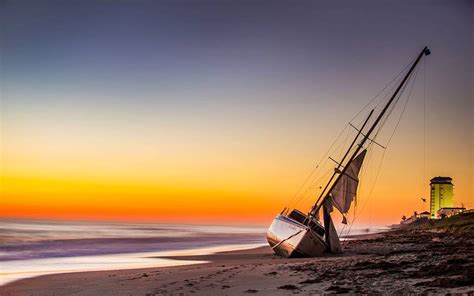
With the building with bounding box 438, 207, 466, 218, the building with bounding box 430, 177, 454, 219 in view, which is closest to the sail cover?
the building with bounding box 438, 207, 466, 218

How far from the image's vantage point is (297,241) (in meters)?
26.9

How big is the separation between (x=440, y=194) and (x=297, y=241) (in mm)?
107737

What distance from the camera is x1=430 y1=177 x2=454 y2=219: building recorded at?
121 meters

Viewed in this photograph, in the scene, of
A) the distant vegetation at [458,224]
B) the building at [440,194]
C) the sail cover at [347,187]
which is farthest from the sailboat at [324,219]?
the building at [440,194]

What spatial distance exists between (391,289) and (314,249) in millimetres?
15298

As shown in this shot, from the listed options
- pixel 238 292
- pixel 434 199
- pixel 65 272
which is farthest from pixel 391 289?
pixel 434 199

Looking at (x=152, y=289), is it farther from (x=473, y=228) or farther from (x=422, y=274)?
(x=473, y=228)

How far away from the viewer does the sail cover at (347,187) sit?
32.2m

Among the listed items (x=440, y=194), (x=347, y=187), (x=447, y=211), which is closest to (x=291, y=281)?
(x=347, y=187)

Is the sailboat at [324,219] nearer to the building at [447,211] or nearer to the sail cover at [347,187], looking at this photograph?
the sail cover at [347,187]

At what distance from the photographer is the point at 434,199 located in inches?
4877

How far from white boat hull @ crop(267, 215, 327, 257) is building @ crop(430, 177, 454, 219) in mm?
104469

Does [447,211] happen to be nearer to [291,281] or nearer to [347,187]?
[347,187]

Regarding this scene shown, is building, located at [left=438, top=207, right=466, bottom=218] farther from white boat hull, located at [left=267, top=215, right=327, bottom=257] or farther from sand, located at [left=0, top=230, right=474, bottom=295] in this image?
sand, located at [left=0, top=230, right=474, bottom=295]
